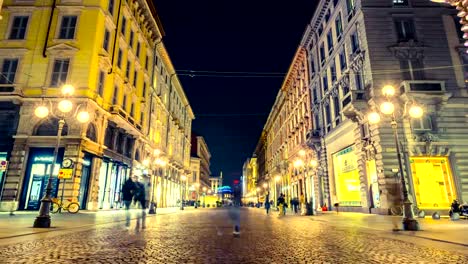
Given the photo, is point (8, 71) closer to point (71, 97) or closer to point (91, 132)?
point (71, 97)

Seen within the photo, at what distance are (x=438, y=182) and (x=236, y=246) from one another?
1951cm

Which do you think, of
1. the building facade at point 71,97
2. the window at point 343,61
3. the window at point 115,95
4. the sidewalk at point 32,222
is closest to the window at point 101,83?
the building facade at point 71,97

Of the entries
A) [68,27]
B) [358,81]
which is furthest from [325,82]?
[68,27]

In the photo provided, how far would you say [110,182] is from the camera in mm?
25969

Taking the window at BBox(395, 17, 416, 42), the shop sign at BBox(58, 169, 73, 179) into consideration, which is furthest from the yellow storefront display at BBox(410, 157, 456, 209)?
the shop sign at BBox(58, 169, 73, 179)

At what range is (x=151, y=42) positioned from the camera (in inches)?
1503

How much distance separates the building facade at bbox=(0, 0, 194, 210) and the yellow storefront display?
821 inches

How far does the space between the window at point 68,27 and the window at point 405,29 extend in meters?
26.1

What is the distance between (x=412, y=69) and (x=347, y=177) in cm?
1042

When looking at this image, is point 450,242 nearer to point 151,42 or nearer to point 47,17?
point 47,17

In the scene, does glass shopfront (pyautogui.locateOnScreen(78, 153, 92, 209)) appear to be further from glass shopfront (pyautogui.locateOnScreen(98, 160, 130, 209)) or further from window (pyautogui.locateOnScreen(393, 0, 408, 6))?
window (pyautogui.locateOnScreen(393, 0, 408, 6))

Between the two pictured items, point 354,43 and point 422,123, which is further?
point 354,43

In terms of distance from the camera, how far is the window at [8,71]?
21906 millimetres

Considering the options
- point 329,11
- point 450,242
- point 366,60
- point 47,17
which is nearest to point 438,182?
point 366,60
